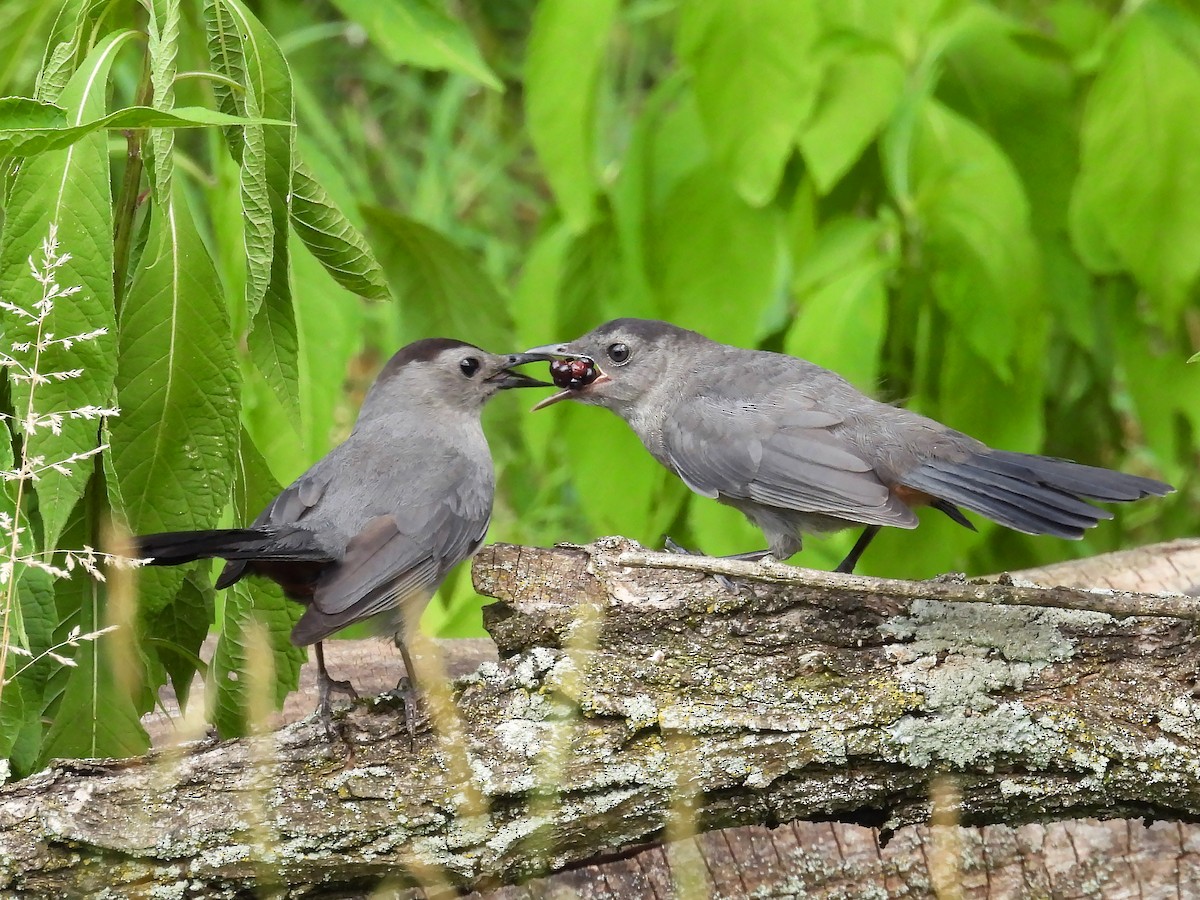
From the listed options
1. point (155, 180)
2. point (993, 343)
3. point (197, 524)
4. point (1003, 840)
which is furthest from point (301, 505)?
point (993, 343)

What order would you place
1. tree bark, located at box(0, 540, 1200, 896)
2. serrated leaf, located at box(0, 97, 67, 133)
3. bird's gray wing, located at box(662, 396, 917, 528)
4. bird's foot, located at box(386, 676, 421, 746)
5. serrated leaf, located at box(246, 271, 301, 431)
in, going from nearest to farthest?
serrated leaf, located at box(0, 97, 67, 133), tree bark, located at box(0, 540, 1200, 896), bird's foot, located at box(386, 676, 421, 746), serrated leaf, located at box(246, 271, 301, 431), bird's gray wing, located at box(662, 396, 917, 528)

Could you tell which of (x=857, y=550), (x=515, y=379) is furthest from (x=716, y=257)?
(x=857, y=550)

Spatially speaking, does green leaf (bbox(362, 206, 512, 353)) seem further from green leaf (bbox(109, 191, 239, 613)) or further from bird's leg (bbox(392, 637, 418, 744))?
bird's leg (bbox(392, 637, 418, 744))

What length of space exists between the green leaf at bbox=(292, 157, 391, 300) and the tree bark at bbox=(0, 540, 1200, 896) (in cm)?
70

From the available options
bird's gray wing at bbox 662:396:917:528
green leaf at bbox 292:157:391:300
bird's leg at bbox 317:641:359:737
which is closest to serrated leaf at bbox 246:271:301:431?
green leaf at bbox 292:157:391:300

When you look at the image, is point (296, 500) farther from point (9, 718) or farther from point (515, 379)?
point (515, 379)

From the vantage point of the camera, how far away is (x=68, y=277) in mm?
2598

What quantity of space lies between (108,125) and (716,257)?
2282mm

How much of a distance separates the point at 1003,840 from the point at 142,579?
2.08 metres

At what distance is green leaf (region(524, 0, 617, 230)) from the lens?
3971mm

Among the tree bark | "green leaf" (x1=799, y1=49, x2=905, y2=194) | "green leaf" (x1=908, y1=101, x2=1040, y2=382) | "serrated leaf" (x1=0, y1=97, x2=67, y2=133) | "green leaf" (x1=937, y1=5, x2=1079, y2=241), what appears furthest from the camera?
"green leaf" (x1=937, y1=5, x2=1079, y2=241)

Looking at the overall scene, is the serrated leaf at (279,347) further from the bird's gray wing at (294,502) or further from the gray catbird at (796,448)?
the gray catbird at (796,448)

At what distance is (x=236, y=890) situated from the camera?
2391 millimetres

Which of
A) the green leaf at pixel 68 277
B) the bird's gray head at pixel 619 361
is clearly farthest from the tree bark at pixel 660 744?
the bird's gray head at pixel 619 361
